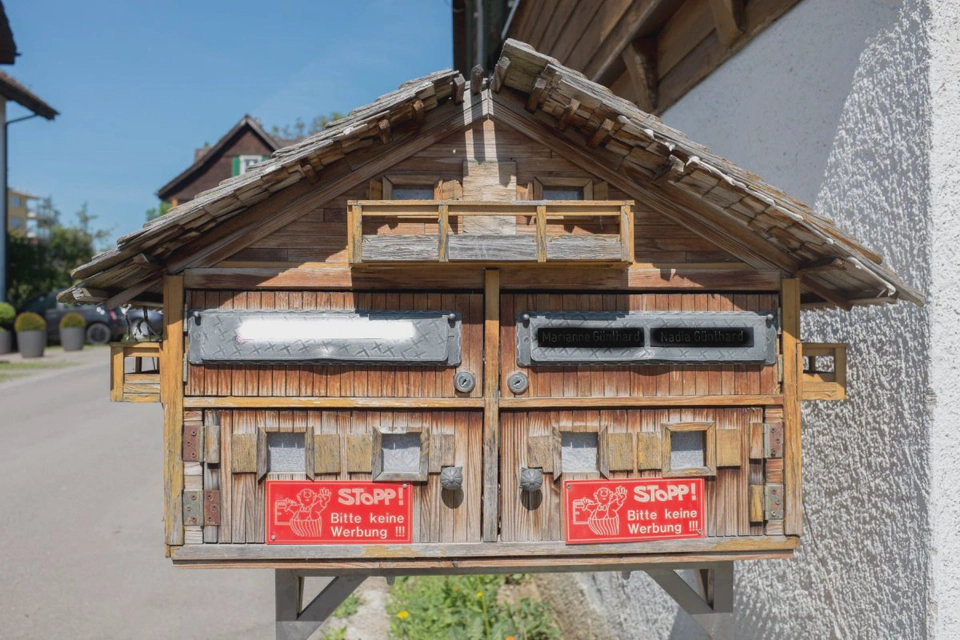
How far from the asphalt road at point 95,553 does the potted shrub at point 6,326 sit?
9.42 metres

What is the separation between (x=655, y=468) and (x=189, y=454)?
6.02 ft

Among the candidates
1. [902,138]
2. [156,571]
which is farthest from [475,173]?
[156,571]

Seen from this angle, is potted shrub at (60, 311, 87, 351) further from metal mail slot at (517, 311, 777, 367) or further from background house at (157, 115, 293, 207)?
metal mail slot at (517, 311, 777, 367)

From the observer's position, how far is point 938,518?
2.77 m

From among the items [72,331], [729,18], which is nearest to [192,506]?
[729,18]

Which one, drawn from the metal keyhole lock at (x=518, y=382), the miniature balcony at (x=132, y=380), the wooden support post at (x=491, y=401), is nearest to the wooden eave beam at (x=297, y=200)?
the miniature balcony at (x=132, y=380)

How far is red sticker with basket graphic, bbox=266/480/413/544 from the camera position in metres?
2.81

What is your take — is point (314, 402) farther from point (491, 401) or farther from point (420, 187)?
point (420, 187)

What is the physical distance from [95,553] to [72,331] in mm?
17828

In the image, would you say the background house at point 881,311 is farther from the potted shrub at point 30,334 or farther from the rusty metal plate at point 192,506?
the potted shrub at point 30,334

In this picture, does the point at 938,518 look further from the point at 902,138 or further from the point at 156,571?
the point at 156,571

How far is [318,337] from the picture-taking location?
2.80 m

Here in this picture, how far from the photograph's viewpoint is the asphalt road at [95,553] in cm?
696

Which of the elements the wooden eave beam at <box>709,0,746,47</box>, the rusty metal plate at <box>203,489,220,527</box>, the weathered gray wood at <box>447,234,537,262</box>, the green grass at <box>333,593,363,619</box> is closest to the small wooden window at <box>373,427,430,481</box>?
the rusty metal plate at <box>203,489,220,527</box>
